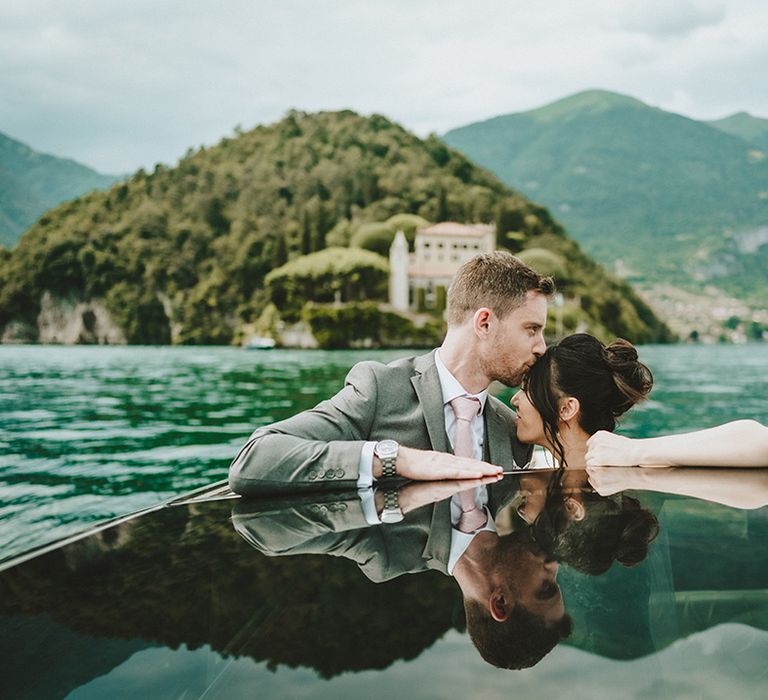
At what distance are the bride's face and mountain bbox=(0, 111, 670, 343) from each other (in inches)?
2411

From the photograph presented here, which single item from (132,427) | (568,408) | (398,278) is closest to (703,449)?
(568,408)

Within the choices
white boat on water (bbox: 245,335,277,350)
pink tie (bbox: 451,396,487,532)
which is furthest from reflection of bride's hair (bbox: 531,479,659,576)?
white boat on water (bbox: 245,335,277,350)

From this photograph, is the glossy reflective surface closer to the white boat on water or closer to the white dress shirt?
the white dress shirt

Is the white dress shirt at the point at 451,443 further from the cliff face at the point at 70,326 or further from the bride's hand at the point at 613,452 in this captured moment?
the cliff face at the point at 70,326

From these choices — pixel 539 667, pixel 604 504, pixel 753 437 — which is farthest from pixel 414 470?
pixel 539 667

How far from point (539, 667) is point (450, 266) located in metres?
70.2

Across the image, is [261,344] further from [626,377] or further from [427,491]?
[427,491]

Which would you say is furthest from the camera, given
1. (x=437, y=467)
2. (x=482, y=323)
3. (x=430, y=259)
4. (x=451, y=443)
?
(x=430, y=259)

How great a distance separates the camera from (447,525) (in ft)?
4.34

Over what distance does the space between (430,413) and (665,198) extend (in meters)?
176

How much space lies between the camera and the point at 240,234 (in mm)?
81125

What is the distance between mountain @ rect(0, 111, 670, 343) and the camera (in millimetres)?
→ 73562

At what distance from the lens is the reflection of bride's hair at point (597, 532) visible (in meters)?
1.10

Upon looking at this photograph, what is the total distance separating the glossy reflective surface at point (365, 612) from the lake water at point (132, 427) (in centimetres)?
36
